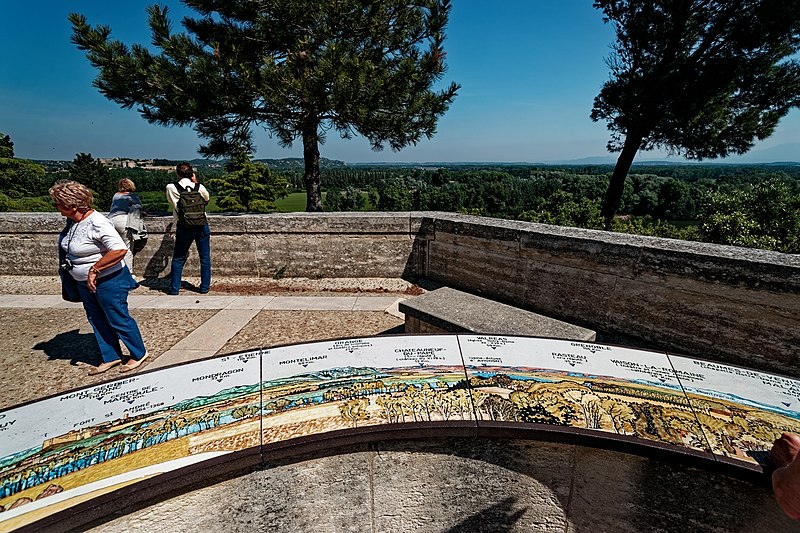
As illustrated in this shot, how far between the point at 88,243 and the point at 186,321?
6.44ft

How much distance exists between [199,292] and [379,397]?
5.17 metres

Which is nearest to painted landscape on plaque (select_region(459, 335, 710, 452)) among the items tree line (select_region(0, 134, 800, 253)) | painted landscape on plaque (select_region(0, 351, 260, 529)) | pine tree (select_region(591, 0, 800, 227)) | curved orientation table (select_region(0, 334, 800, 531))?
curved orientation table (select_region(0, 334, 800, 531))

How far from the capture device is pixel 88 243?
10.4ft

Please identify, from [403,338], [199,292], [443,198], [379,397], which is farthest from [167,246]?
[443,198]

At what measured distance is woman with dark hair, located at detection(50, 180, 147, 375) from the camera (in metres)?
3.12

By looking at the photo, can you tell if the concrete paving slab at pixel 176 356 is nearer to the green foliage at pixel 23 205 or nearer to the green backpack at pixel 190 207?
the green backpack at pixel 190 207

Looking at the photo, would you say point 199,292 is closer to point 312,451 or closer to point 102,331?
point 102,331

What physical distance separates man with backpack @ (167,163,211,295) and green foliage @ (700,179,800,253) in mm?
8089

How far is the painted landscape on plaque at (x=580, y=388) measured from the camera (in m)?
1.66

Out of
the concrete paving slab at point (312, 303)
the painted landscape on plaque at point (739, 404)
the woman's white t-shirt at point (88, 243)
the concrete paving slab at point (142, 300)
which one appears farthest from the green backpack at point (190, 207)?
the painted landscape on plaque at point (739, 404)

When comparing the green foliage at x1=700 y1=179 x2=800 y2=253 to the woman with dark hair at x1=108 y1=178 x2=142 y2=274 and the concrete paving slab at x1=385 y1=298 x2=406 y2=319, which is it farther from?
the woman with dark hair at x1=108 y1=178 x2=142 y2=274

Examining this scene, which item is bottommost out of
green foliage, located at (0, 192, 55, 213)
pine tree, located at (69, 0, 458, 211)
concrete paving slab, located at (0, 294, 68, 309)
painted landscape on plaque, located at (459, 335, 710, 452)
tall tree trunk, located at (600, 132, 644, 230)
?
concrete paving slab, located at (0, 294, 68, 309)

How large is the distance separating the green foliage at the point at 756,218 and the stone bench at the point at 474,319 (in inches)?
182

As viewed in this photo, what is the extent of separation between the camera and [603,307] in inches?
172
